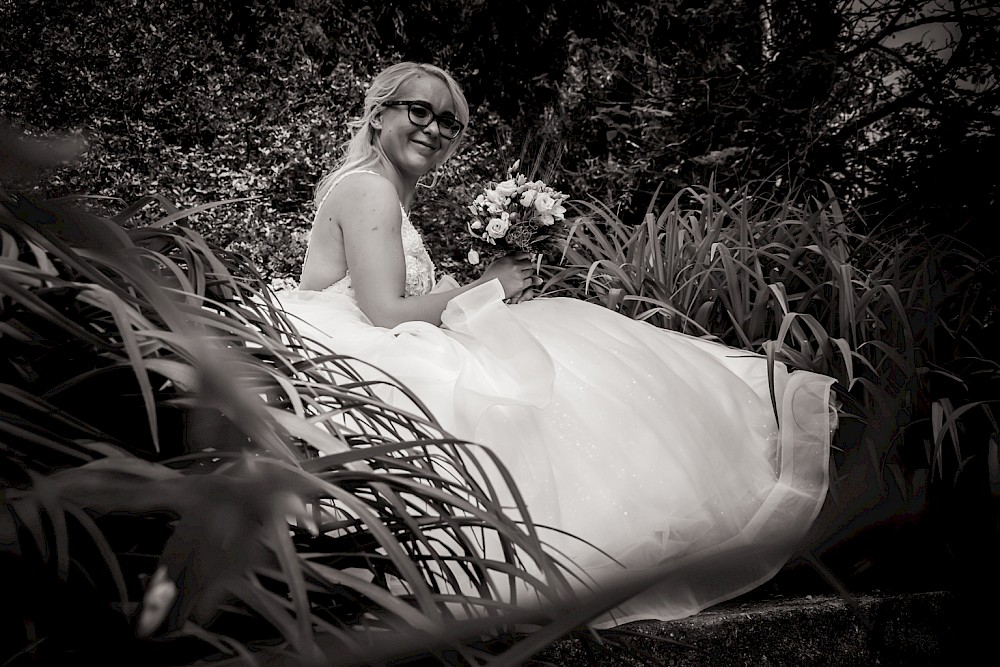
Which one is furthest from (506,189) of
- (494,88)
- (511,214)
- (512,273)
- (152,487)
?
(494,88)

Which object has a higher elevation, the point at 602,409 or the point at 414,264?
the point at 414,264

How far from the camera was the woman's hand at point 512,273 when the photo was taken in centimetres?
225

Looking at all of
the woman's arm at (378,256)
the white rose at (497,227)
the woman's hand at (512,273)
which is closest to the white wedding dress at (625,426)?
the woman's arm at (378,256)

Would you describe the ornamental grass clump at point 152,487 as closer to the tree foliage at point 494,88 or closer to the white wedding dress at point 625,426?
the white wedding dress at point 625,426

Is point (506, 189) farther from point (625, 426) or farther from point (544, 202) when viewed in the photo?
point (625, 426)

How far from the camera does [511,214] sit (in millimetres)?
2404

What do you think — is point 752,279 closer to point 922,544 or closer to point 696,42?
point 922,544

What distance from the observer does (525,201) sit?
7.92 feet

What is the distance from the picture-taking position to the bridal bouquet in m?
2.37

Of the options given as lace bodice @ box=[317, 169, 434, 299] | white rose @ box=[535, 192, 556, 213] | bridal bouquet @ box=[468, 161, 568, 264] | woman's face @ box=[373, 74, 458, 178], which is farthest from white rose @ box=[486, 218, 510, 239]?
woman's face @ box=[373, 74, 458, 178]

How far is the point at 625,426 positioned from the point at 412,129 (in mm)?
1389

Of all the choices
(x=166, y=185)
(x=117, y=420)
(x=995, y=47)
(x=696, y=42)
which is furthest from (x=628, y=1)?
(x=117, y=420)

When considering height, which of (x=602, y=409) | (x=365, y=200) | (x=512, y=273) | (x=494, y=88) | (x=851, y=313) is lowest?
(x=851, y=313)

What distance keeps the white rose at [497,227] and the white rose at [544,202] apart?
128mm
